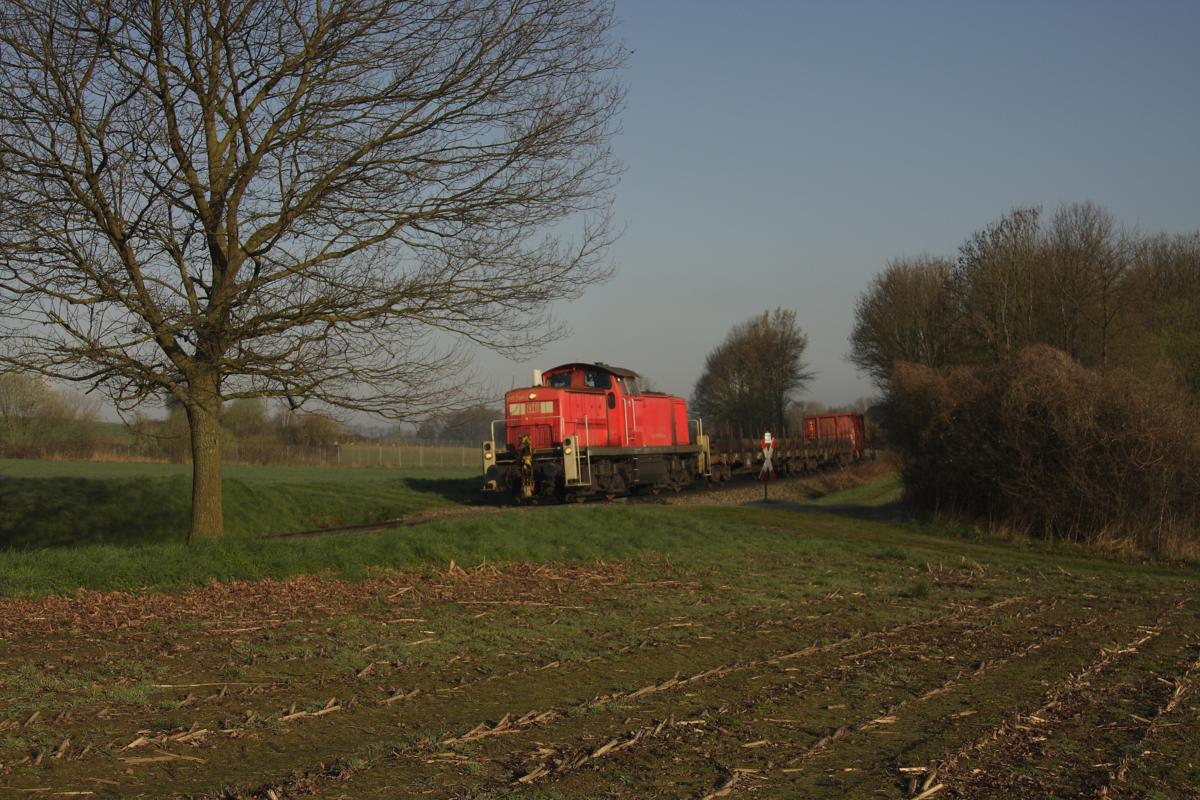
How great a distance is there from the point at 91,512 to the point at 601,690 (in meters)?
20.1

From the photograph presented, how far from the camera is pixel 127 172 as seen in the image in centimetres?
1113

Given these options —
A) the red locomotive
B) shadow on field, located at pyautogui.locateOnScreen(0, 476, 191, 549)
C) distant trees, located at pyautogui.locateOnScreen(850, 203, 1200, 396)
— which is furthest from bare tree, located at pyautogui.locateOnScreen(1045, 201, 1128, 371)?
shadow on field, located at pyautogui.locateOnScreen(0, 476, 191, 549)

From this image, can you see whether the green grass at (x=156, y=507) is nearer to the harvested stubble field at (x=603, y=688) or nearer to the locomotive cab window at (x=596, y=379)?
the locomotive cab window at (x=596, y=379)

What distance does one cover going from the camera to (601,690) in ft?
23.4

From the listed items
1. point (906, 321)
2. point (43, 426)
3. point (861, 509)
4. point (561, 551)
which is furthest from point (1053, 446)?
point (43, 426)

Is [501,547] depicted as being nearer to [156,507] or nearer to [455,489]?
[156,507]

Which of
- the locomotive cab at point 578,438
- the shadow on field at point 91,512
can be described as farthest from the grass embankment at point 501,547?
the shadow on field at point 91,512

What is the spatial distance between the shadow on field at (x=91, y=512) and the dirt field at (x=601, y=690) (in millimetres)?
12552

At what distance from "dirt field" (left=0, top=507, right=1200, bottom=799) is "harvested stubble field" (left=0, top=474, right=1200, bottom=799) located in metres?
0.03

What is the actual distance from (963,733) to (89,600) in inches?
353

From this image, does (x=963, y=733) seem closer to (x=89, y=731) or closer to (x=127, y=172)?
(x=89, y=731)

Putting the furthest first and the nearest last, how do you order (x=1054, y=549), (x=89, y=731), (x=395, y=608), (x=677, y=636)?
(x=1054, y=549)
(x=395, y=608)
(x=677, y=636)
(x=89, y=731)

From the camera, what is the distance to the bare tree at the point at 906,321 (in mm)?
49031

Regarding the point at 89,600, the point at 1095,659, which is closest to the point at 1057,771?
the point at 1095,659
